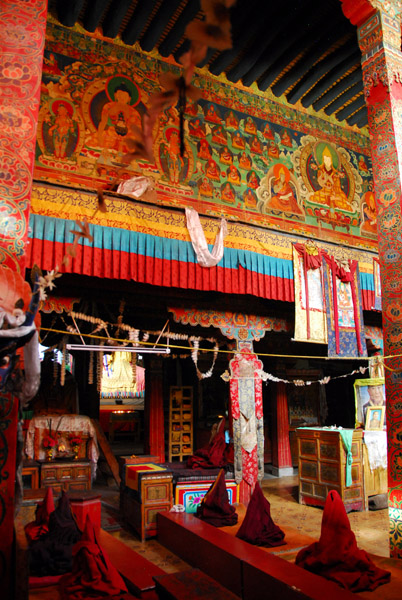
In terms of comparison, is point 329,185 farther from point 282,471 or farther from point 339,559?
point 339,559

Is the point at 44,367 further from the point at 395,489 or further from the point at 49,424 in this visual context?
the point at 395,489

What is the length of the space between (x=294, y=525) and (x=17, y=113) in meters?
5.49

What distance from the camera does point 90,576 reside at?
119 inches

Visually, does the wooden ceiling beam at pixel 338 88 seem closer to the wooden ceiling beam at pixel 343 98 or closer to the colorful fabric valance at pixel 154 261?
the wooden ceiling beam at pixel 343 98

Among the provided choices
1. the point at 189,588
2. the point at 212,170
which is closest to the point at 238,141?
the point at 212,170

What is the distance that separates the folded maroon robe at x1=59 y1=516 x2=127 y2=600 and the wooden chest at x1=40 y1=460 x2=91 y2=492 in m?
3.57

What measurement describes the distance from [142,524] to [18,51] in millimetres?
4766

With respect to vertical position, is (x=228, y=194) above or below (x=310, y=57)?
below

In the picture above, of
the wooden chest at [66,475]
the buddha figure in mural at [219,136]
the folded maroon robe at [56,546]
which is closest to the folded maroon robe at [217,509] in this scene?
the folded maroon robe at [56,546]

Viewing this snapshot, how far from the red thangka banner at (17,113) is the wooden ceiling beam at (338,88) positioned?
17.7 feet

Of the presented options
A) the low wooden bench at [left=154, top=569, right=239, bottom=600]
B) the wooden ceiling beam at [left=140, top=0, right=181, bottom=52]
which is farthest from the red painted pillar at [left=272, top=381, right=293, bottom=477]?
the wooden ceiling beam at [left=140, top=0, right=181, bottom=52]

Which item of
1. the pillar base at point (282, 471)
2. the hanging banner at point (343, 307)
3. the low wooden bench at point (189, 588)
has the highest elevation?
the hanging banner at point (343, 307)

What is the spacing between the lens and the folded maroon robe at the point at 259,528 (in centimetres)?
438

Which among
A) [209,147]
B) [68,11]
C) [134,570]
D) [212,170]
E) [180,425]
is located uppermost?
[68,11]
